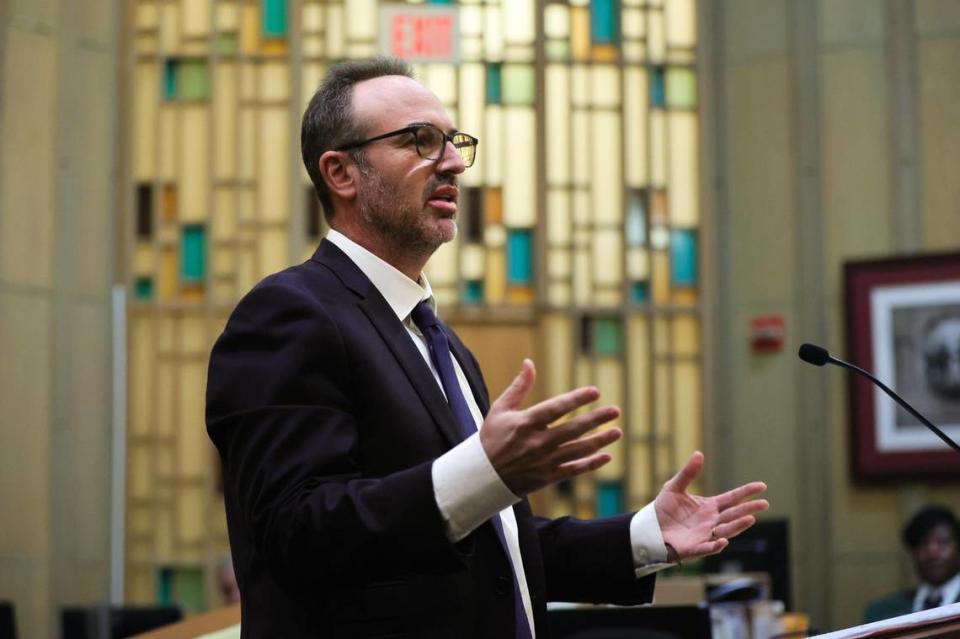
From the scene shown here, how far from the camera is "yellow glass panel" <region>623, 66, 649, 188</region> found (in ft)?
22.0

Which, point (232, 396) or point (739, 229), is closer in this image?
point (232, 396)

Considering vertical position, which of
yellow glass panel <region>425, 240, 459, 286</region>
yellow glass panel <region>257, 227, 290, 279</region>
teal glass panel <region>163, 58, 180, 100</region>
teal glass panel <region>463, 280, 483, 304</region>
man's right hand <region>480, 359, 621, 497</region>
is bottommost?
man's right hand <region>480, 359, 621, 497</region>

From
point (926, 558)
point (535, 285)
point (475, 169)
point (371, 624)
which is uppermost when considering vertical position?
point (475, 169)

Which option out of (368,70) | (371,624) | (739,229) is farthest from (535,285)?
(371,624)

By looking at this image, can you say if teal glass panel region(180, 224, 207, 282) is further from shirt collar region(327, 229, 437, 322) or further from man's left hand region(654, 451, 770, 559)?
man's left hand region(654, 451, 770, 559)

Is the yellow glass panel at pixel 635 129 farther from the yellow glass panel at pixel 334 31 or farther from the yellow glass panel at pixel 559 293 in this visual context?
the yellow glass panel at pixel 334 31

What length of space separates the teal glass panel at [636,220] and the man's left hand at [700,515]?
489 centimetres

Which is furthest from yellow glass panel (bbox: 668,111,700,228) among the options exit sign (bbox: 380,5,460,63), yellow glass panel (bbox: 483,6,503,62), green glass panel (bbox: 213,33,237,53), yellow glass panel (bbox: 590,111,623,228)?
green glass panel (bbox: 213,33,237,53)

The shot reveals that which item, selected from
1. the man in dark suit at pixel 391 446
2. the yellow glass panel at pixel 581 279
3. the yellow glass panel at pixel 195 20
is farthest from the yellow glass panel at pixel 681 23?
the man in dark suit at pixel 391 446

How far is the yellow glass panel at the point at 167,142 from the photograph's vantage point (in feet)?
21.9

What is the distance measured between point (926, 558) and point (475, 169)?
2.81 meters

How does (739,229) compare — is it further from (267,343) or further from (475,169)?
(267,343)

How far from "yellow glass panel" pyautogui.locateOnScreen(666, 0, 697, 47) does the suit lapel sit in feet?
17.3

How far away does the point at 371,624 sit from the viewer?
1571 millimetres
